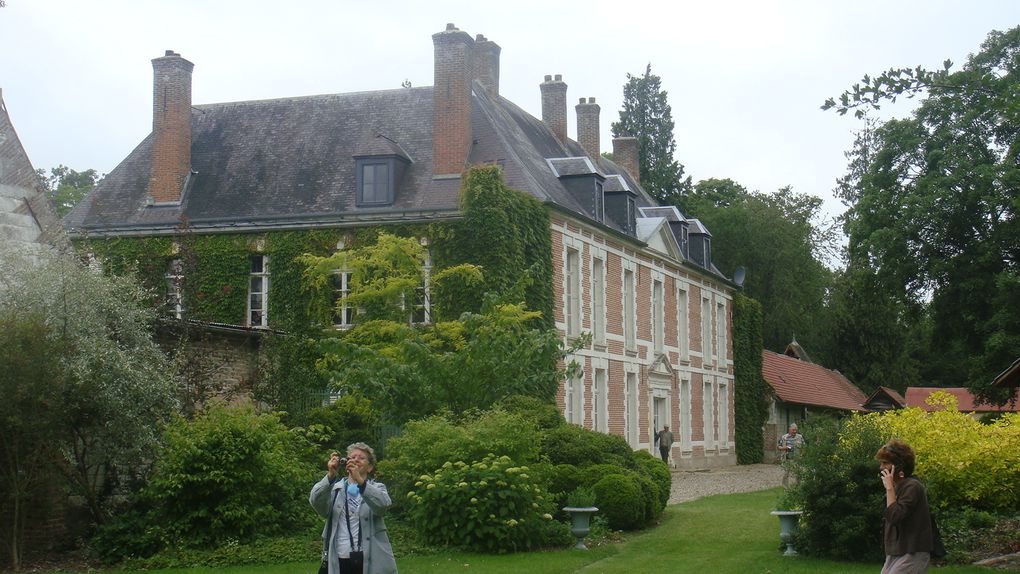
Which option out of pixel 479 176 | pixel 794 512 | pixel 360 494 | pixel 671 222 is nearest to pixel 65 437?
pixel 360 494

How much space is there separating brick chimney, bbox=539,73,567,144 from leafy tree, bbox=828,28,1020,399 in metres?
9.42

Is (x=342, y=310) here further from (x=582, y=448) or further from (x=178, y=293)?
(x=582, y=448)

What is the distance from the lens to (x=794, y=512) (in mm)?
14281

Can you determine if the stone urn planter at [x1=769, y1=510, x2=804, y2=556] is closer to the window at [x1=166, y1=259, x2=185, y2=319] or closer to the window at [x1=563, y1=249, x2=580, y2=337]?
the window at [x1=166, y1=259, x2=185, y2=319]

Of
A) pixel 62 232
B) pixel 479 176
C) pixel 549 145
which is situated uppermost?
pixel 549 145

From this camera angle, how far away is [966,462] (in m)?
14.4

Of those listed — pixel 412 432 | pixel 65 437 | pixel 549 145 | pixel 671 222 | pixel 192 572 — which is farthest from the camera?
pixel 671 222

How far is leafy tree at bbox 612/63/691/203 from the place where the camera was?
50.3 meters

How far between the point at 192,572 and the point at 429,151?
54.9 feet

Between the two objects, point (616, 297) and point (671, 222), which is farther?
point (671, 222)

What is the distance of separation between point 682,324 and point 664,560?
24.8m

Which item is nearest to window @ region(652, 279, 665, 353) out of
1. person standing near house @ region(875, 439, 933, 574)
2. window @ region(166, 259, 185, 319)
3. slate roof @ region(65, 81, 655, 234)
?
slate roof @ region(65, 81, 655, 234)

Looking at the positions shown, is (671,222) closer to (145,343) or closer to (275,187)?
(275,187)

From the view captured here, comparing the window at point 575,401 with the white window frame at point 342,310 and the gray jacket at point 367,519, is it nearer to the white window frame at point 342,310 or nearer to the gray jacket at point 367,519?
the white window frame at point 342,310
